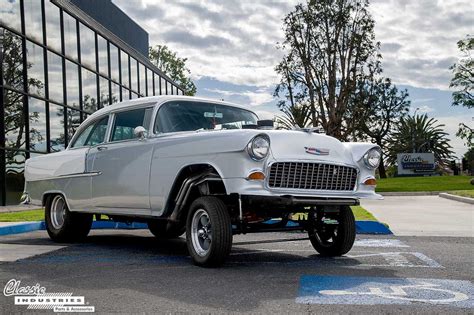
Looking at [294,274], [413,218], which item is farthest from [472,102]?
[294,274]

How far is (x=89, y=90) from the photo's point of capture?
24.6 meters

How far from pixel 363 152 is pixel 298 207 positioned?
42.4 inches

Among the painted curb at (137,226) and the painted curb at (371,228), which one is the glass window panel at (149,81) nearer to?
the painted curb at (137,226)

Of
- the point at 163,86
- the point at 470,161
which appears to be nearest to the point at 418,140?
the point at 470,161

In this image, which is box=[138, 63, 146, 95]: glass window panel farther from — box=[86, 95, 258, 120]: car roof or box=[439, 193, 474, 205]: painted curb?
box=[86, 95, 258, 120]: car roof

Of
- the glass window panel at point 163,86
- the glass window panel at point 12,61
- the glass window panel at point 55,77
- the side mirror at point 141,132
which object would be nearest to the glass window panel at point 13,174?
the glass window panel at point 12,61

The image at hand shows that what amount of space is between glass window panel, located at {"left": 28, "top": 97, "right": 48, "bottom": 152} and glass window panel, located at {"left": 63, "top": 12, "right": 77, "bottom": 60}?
336 cm

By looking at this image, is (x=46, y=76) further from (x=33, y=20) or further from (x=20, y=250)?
(x=20, y=250)

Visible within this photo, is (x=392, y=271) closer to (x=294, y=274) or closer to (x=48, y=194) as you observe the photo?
(x=294, y=274)

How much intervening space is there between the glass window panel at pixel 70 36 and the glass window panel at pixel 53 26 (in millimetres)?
587

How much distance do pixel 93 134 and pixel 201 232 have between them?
3.13 meters

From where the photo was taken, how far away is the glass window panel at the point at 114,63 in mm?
27727

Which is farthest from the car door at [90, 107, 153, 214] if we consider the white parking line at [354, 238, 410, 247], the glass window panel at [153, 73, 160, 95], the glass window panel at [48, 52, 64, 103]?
the glass window panel at [153, 73, 160, 95]

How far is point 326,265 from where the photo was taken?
683cm
